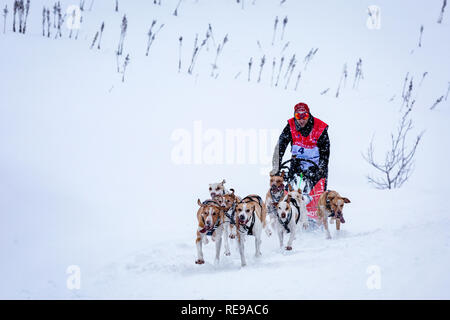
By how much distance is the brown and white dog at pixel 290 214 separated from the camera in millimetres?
4012

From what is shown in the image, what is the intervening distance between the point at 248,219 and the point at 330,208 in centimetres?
98

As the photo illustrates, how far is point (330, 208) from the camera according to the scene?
4.27m

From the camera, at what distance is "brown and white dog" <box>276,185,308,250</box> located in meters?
4.01

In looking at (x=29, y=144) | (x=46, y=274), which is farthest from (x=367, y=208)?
(x=29, y=144)

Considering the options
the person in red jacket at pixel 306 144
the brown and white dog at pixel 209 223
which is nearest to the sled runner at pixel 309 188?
the person in red jacket at pixel 306 144

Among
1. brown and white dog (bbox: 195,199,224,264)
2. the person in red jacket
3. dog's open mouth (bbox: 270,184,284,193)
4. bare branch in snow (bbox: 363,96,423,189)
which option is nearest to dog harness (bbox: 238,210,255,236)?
brown and white dog (bbox: 195,199,224,264)

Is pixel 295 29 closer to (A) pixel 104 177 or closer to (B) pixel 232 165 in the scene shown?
(B) pixel 232 165

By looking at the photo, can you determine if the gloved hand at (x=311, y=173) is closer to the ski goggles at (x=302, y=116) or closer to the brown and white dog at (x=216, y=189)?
the ski goggles at (x=302, y=116)

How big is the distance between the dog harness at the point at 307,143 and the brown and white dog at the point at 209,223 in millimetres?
1386

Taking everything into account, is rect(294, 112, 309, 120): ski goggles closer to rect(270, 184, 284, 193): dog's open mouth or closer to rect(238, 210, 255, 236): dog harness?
rect(270, 184, 284, 193): dog's open mouth

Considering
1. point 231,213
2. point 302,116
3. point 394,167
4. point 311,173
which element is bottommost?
point 231,213

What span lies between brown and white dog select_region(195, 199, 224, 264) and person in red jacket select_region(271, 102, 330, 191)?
1.24 meters

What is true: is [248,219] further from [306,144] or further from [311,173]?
[306,144]

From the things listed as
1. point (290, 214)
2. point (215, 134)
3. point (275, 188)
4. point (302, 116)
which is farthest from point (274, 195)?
point (215, 134)
